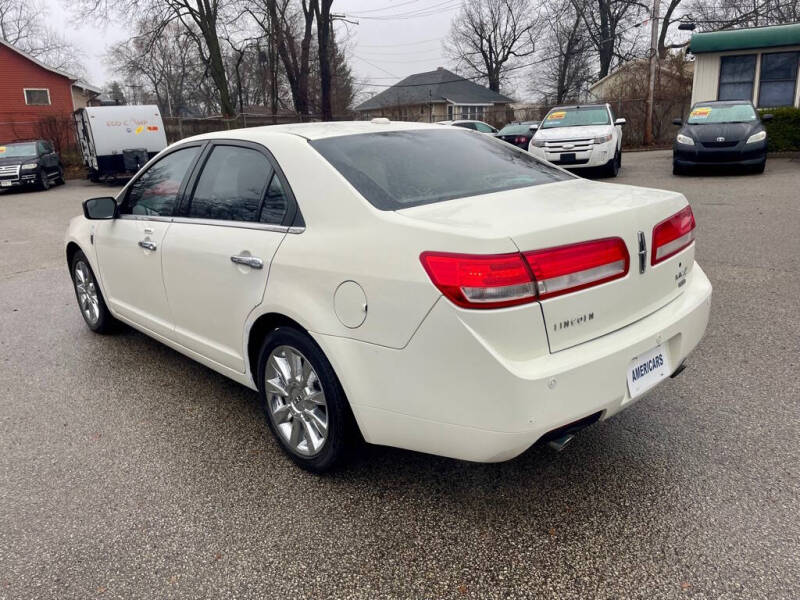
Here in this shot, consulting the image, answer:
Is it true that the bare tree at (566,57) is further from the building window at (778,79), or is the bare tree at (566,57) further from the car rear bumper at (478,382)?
the car rear bumper at (478,382)

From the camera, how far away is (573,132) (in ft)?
44.9

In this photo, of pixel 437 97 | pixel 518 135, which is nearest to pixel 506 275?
pixel 518 135

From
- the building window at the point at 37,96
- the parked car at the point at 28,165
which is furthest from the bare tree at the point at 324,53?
the building window at the point at 37,96

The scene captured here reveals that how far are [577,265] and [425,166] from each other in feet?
3.48

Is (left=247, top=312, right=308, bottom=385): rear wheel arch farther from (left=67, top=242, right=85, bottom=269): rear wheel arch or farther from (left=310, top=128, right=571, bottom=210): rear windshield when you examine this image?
(left=67, top=242, right=85, bottom=269): rear wheel arch

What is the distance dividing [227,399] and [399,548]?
1797 mm

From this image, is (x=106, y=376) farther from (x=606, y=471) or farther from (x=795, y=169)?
(x=795, y=169)

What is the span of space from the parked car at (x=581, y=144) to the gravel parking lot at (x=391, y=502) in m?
9.61

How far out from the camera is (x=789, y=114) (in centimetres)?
1777

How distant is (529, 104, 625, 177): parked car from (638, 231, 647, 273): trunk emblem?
11.1 meters

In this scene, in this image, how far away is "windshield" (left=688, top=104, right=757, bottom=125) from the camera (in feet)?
45.1

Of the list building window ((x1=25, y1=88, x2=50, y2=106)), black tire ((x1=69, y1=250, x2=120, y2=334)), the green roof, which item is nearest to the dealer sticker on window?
black tire ((x1=69, y1=250, x2=120, y2=334))

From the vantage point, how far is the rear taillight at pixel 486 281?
83.2 inches

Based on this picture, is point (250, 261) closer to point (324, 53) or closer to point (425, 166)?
point (425, 166)
